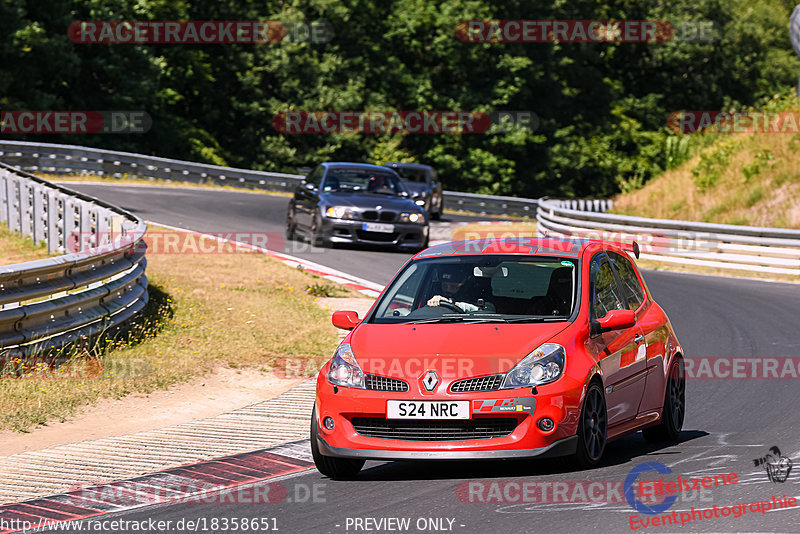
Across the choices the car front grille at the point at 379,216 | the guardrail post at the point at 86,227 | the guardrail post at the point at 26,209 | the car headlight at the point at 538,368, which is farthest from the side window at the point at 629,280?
the car front grille at the point at 379,216

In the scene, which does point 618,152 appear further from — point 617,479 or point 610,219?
point 617,479

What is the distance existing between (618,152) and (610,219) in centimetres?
3792

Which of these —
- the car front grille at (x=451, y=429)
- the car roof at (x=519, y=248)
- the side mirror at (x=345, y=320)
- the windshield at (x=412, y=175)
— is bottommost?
the windshield at (x=412, y=175)

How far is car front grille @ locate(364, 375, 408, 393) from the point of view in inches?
295

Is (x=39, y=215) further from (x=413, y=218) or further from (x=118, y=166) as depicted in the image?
(x=118, y=166)

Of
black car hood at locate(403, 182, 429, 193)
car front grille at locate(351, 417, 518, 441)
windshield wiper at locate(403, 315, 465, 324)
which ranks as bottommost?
black car hood at locate(403, 182, 429, 193)

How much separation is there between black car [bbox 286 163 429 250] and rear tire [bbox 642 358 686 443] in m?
14.1

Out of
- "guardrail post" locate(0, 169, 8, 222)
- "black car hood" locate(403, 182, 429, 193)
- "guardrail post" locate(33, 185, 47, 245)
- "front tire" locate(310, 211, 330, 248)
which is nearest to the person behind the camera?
"guardrail post" locate(33, 185, 47, 245)

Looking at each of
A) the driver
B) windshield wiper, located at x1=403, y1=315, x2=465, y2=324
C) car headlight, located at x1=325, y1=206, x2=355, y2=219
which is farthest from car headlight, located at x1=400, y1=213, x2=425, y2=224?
windshield wiper, located at x1=403, y1=315, x2=465, y2=324

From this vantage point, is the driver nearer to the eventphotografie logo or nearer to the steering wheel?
the steering wheel

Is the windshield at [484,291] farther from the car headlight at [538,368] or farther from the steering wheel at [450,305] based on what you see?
the car headlight at [538,368]

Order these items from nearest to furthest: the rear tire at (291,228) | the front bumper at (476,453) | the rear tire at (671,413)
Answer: the front bumper at (476,453), the rear tire at (671,413), the rear tire at (291,228)

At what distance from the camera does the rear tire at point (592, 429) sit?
7.54 m

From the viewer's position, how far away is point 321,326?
592 inches
